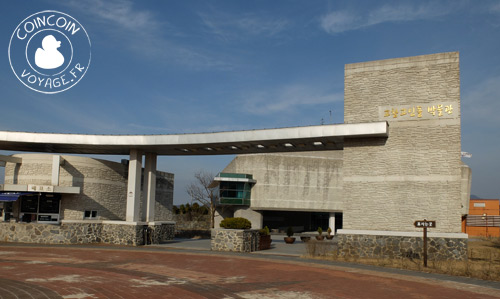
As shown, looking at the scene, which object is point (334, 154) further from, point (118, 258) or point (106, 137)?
point (118, 258)

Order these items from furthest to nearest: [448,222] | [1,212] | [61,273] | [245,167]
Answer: [245,167]
[1,212]
[448,222]
[61,273]

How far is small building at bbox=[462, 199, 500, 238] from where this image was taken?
5662cm

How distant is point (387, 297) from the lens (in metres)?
11.5

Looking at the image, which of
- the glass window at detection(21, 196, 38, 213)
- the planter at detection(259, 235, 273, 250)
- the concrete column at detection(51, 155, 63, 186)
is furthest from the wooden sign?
the glass window at detection(21, 196, 38, 213)

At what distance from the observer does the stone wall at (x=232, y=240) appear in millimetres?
22984

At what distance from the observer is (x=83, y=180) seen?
27.7 m

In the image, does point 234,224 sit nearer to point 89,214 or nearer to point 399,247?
point 399,247

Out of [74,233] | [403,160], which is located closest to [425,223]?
[403,160]

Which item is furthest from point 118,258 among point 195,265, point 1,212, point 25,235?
point 1,212

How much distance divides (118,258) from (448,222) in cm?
1494

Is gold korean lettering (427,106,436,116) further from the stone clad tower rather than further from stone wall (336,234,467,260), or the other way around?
stone wall (336,234,467,260)

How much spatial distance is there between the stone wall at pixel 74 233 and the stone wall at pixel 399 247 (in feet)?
41.1

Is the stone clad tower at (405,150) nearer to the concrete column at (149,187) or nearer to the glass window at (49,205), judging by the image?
the concrete column at (149,187)

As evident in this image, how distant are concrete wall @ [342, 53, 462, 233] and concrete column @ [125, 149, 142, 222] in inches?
509
